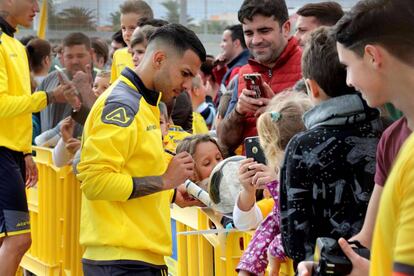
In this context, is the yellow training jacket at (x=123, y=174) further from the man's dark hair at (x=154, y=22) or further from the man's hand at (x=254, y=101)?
the man's dark hair at (x=154, y=22)

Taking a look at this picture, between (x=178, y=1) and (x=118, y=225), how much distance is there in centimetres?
1199

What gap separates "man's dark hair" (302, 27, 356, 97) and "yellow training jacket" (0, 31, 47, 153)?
10.8 ft

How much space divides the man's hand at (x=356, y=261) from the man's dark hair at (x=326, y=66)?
1000mm

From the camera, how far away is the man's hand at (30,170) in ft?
21.9

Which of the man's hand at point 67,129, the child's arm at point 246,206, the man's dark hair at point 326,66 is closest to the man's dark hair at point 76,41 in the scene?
the man's hand at point 67,129

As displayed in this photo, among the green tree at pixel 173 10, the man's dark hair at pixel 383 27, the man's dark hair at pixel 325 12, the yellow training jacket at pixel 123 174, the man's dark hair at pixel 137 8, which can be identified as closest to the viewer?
the man's dark hair at pixel 383 27

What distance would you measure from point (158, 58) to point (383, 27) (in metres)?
2.10

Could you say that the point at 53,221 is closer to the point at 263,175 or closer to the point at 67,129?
the point at 67,129

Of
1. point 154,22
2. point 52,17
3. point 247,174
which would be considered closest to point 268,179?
point 247,174

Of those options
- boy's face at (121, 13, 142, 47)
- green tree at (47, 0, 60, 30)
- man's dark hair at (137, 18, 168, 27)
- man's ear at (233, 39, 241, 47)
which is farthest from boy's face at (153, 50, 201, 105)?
green tree at (47, 0, 60, 30)

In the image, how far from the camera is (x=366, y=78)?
8.23 ft

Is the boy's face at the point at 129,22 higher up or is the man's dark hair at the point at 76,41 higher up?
the boy's face at the point at 129,22

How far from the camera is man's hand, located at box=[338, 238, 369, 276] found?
2.39 meters

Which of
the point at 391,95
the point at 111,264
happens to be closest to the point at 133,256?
the point at 111,264
